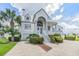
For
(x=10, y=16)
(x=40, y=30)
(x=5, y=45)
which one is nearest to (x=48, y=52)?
(x=40, y=30)

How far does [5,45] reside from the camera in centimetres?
634

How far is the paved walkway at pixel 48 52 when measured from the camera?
6.03m

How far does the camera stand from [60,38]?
6672 millimetres

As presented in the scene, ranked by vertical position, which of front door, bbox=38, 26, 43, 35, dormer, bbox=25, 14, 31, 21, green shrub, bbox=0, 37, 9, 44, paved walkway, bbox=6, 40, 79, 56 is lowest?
paved walkway, bbox=6, 40, 79, 56

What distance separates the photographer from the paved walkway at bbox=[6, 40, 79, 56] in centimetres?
603

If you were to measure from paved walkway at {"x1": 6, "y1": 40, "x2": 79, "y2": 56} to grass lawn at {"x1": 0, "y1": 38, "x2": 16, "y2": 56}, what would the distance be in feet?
0.50

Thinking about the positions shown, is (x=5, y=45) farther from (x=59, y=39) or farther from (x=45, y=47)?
(x=59, y=39)

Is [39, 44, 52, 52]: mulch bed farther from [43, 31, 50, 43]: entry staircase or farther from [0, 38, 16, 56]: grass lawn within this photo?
[0, 38, 16, 56]: grass lawn

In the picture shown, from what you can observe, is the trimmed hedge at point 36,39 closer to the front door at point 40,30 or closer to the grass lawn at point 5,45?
the front door at point 40,30

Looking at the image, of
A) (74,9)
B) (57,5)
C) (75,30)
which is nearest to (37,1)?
(57,5)

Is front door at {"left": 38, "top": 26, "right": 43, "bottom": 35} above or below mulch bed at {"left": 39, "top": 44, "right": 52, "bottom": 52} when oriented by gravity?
above

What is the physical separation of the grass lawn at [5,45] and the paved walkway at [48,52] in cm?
15

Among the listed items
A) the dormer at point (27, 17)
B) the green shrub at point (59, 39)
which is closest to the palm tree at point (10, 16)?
the dormer at point (27, 17)

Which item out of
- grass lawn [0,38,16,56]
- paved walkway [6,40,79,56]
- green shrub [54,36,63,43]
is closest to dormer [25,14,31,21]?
paved walkway [6,40,79,56]
